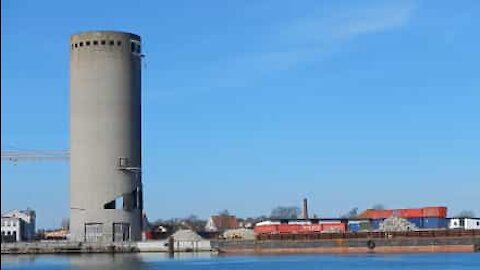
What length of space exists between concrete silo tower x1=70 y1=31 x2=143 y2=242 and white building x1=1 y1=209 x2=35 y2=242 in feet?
173

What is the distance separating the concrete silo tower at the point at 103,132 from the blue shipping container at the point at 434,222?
37222 millimetres

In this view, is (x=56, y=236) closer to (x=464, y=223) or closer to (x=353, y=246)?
(x=464, y=223)

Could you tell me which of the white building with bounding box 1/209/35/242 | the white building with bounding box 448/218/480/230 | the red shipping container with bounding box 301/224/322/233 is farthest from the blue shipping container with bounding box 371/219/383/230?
the white building with bounding box 1/209/35/242

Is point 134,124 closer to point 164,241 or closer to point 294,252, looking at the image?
point 164,241

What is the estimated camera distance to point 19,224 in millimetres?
143250

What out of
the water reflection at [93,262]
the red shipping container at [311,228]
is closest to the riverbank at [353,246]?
the water reflection at [93,262]

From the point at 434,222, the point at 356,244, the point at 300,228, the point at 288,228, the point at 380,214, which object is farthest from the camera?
the point at 380,214

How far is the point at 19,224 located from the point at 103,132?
7041 centimetres

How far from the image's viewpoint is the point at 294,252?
7706 centimetres

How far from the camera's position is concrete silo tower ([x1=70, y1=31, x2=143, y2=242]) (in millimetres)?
79250

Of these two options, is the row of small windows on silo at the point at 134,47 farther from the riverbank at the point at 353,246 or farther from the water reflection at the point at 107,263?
the water reflection at the point at 107,263

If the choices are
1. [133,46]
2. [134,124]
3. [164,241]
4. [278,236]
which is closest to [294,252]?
[278,236]

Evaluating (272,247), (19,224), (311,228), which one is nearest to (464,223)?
(311,228)

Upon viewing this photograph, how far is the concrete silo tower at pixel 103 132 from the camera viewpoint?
79.2m
